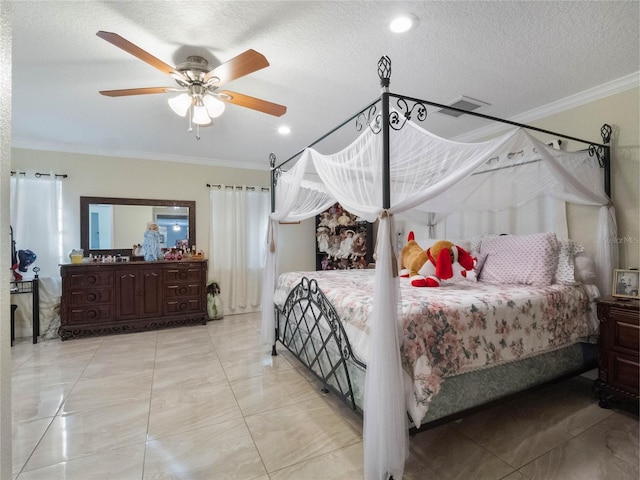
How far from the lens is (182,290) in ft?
14.2

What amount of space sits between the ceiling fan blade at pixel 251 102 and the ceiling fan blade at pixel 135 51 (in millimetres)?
275

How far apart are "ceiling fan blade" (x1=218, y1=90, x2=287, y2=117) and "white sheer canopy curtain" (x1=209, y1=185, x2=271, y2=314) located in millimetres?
2792

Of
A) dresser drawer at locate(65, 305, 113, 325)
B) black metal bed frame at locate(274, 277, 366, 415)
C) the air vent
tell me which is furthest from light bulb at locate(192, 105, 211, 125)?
dresser drawer at locate(65, 305, 113, 325)

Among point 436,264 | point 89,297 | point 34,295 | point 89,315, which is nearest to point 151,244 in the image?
point 89,297

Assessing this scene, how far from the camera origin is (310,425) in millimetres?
2068

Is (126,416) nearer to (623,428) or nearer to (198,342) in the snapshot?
(198,342)

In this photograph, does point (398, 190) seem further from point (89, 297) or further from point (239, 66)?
point (89, 297)

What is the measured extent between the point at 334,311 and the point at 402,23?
1835 millimetres

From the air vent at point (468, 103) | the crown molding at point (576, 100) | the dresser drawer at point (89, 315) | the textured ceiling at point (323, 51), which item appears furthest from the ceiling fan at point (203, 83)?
the dresser drawer at point (89, 315)

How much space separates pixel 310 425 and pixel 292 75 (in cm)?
253

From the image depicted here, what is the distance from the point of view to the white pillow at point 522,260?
247cm

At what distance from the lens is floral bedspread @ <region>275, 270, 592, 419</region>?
1635mm

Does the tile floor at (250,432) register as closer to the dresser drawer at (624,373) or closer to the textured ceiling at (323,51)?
the dresser drawer at (624,373)

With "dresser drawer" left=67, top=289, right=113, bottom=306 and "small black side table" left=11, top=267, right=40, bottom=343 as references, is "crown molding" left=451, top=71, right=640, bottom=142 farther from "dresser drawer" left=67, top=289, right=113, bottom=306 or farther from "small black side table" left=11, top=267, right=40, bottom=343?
"small black side table" left=11, top=267, right=40, bottom=343
